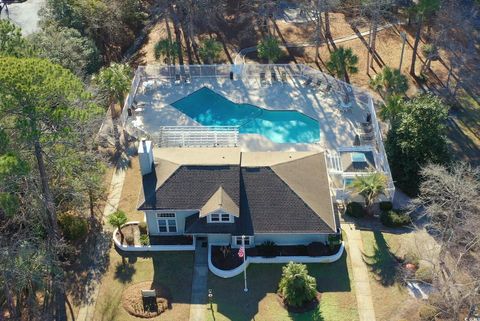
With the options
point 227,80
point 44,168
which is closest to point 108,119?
point 227,80

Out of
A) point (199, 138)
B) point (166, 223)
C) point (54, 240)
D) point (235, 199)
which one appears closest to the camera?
point (54, 240)

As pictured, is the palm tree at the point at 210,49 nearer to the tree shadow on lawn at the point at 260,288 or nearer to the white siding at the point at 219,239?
the white siding at the point at 219,239

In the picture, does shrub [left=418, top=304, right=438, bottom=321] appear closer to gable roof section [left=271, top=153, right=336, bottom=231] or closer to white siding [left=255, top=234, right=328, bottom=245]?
gable roof section [left=271, top=153, right=336, bottom=231]

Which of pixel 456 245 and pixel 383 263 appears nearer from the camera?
pixel 456 245

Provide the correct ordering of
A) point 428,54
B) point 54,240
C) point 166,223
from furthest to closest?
point 428,54, point 166,223, point 54,240

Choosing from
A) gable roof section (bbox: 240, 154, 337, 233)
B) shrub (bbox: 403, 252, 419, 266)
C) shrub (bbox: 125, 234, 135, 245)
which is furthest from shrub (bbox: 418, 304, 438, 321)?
shrub (bbox: 125, 234, 135, 245)

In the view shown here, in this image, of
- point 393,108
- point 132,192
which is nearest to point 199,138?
point 132,192

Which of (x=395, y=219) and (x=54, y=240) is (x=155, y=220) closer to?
(x=54, y=240)
